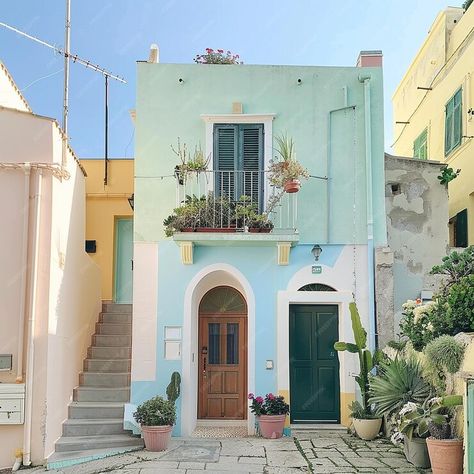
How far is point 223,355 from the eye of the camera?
13125mm

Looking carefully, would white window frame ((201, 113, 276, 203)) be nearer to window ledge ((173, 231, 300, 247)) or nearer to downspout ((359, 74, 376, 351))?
window ledge ((173, 231, 300, 247))

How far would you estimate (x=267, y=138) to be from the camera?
41.0 feet

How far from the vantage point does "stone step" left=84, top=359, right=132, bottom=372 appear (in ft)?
42.1

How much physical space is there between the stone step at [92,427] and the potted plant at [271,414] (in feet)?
7.58

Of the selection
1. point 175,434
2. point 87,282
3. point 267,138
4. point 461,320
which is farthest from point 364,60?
point 175,434

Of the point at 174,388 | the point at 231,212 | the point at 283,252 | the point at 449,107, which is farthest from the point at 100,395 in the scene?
the point at 449,107

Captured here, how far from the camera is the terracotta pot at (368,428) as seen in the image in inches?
437

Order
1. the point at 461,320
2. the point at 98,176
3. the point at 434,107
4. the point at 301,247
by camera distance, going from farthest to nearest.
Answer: the point at 434,107 → the point at 98,176 → the point at 301,247 → the point at 461,320

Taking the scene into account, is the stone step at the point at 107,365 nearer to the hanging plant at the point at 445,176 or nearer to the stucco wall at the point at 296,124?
the stucco wall at the point at 296,124

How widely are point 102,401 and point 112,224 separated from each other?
15.9ft

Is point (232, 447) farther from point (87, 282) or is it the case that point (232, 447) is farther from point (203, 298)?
point (87, 282)

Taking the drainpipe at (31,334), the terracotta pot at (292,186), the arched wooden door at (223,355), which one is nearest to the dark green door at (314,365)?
the arched wooden door at (223,355)

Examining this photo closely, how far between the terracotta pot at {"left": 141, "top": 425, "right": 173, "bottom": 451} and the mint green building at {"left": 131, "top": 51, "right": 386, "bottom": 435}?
1.17m

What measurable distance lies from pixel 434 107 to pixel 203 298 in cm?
865
